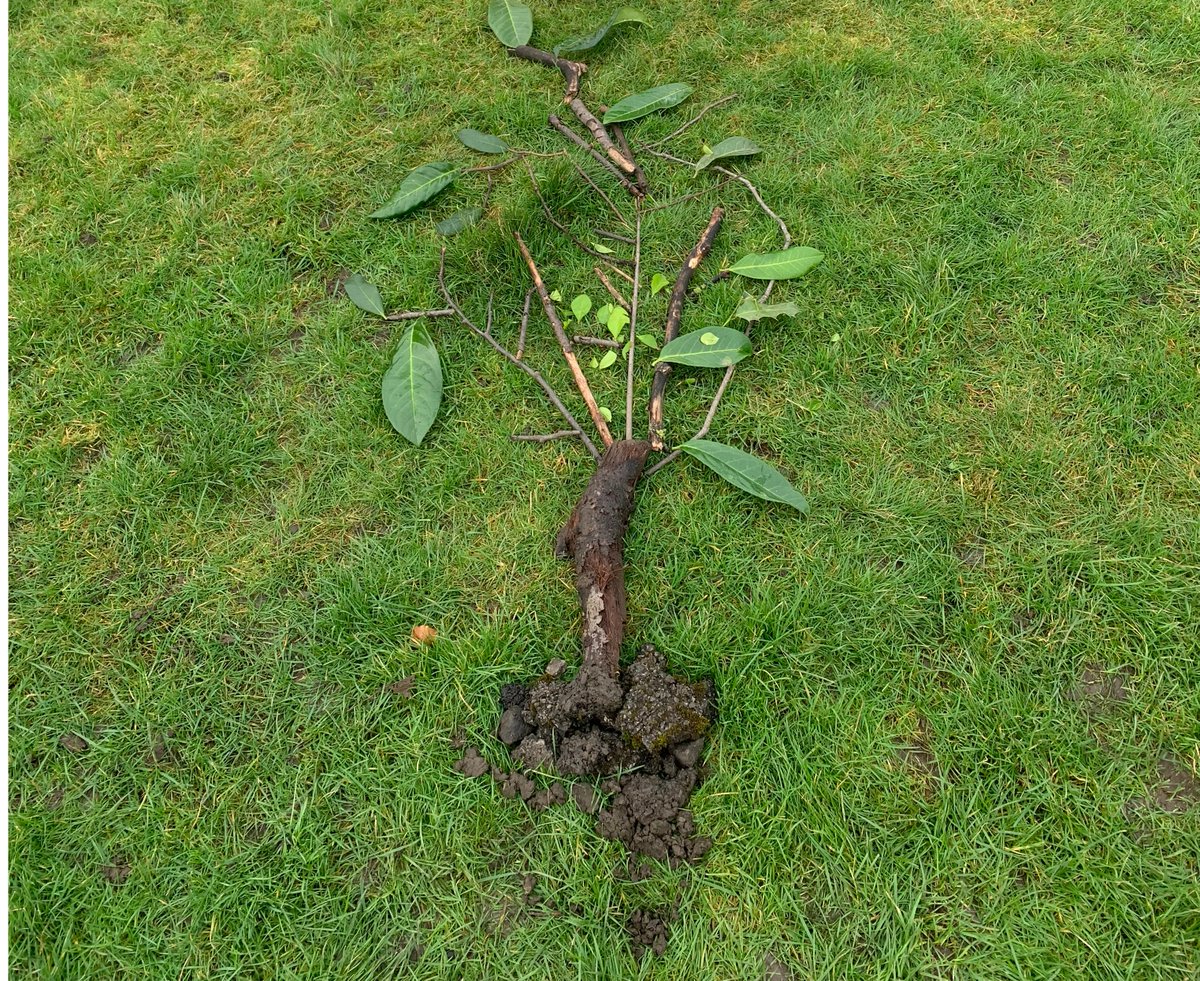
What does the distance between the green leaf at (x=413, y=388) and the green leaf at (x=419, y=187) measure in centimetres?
61

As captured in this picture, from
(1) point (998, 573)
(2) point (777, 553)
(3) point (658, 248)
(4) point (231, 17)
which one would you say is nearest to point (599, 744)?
(2) point (777, 553)

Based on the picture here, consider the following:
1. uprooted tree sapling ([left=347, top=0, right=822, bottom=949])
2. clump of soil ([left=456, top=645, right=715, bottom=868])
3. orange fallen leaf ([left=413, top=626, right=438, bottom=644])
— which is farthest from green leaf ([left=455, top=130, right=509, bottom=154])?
clump of soil ([left=456, top=645, right=715, bottom=868])

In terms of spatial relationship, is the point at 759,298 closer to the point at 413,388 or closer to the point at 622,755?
the point at 413,388

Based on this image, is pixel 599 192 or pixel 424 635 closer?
pixel 424 635

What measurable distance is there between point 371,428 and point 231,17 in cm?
242

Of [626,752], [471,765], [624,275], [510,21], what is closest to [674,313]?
[624,275]

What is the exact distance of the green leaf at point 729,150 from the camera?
291 cm

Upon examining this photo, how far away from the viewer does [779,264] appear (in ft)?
8.66

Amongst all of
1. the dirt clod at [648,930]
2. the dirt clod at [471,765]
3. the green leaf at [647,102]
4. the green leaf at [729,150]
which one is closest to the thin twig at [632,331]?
the green leaf at [729,150]

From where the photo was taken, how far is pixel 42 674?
6.98ft

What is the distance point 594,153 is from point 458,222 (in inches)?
23.9

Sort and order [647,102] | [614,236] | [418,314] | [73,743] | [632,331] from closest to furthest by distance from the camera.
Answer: [73,743]
[632,331]
[418,314]
[614,236]
[647,102]

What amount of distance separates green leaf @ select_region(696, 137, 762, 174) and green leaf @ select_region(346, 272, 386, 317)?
1.27 meters

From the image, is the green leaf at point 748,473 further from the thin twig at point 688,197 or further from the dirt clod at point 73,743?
the dirt clod at point 73,743
